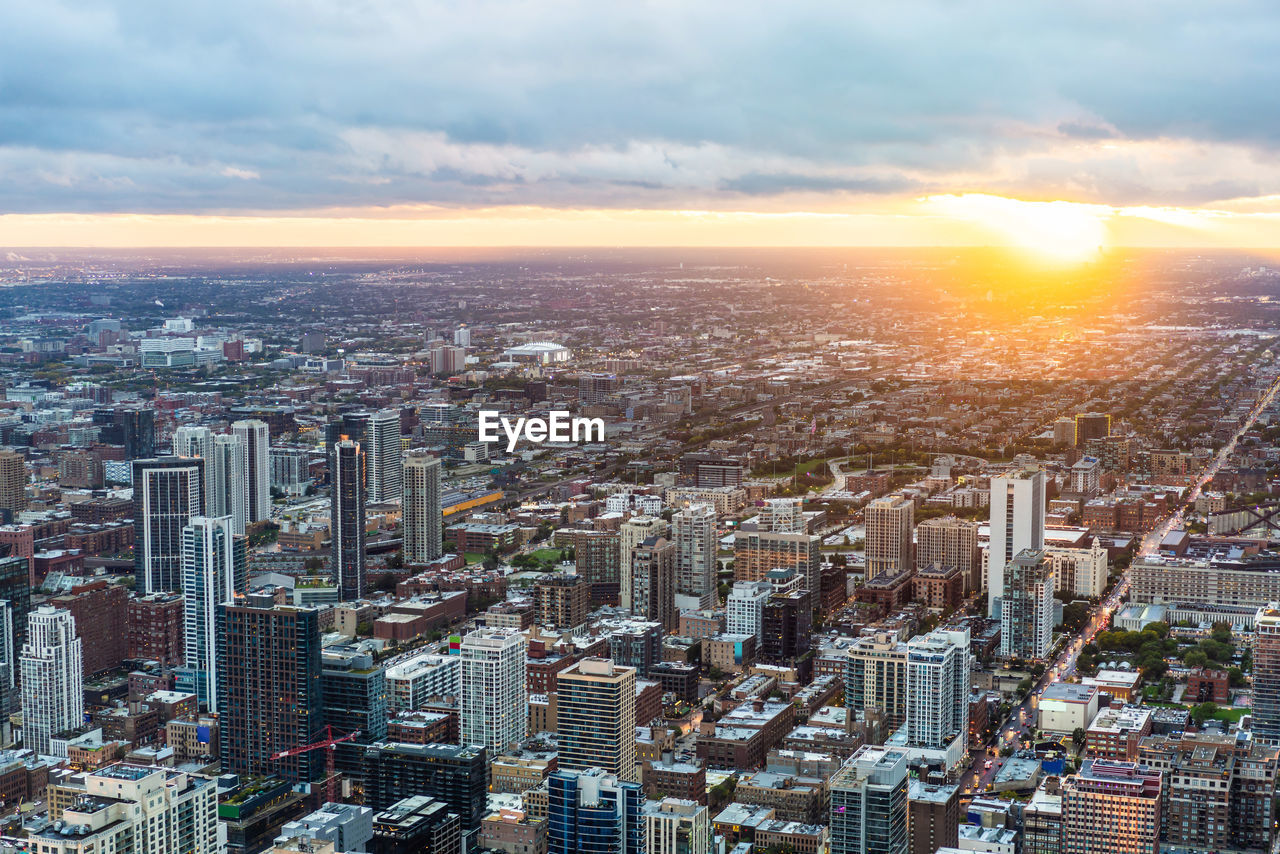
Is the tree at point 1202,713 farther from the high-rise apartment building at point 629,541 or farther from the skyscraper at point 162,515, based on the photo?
the skyscraper at point 162,515

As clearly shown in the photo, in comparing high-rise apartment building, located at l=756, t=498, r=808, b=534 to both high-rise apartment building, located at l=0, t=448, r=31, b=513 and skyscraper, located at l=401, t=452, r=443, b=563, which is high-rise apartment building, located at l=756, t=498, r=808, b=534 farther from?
high-rise apartment building, located at l=0, t=448, r=31, b=513

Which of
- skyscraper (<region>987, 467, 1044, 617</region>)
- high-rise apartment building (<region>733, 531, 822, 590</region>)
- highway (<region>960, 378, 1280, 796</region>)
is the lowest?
highway (<region>960, 378, 1280, 796</region>)

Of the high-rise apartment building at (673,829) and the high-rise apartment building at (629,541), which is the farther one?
the high-rise apartment building at (629,541)

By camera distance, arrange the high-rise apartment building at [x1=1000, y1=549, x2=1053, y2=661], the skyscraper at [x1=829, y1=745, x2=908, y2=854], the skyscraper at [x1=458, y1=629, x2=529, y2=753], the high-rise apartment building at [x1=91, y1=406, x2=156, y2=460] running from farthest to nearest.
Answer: the high-rise apartment building at [x1=91, y1=406, x2=156, y2=460], the high-rise apartment building at [x1=1000, y1=549, x2=1053, y2=661], the skyscraper at [x1=458, y1=629, x2=529, y2=753], the skyscraper at [x1=829, y1=745, x2=908, y2=854]

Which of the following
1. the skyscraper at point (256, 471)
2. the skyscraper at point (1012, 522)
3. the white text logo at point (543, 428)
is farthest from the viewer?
the white text logo at point (543, 428)

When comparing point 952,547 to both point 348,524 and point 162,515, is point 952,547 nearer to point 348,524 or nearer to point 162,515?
point 348,524

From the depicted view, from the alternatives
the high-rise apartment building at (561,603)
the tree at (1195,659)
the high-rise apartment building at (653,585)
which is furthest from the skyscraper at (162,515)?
the tree at (1195,659)

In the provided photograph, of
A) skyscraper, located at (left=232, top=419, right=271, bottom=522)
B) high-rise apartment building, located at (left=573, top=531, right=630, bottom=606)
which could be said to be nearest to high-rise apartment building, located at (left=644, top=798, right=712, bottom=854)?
high-rise apartment building, located at (left=573, top=531, right=630, bottom=606)
